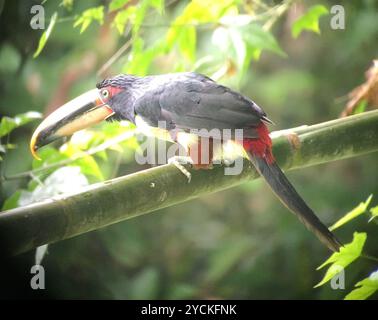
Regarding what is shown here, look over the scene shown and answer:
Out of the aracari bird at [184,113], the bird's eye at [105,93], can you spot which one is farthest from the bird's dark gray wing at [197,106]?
the bird's eye at [105,93]

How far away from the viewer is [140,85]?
182 centimetres

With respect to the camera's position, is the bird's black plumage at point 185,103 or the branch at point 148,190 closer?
the branch at point 148,190

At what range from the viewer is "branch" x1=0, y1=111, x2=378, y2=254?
1312 mm

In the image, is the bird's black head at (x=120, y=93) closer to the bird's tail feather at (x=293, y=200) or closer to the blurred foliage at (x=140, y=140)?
the blurred foliage at (x=140, y=140)

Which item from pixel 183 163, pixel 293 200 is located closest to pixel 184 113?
pixel 183 163

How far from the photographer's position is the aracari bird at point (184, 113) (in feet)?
5.17

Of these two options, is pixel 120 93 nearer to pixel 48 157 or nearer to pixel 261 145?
pixel 48 157

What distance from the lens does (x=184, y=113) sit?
171 cm

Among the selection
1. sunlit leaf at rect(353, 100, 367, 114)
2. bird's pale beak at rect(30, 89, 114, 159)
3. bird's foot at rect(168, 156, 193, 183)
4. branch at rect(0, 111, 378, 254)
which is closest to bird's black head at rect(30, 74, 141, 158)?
bird's pale beak at rect(30, 89, 114, 159)

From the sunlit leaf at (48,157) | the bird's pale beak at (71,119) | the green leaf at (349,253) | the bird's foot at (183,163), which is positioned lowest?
the green leaf at (349,253)

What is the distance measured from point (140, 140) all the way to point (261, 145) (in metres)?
0.50

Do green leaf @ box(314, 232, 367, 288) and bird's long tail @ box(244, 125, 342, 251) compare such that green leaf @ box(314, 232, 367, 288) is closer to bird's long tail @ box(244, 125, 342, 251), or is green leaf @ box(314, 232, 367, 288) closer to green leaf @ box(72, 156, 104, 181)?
bird's long tail @ box(244, 125, 342, 251)

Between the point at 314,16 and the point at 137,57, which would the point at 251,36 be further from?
the point at 137,57

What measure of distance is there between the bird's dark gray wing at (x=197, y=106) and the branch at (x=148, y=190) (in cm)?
11
